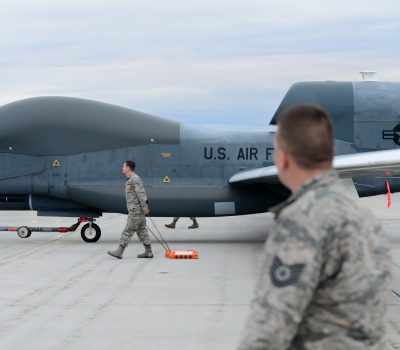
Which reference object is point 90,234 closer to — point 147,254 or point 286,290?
point 147,254

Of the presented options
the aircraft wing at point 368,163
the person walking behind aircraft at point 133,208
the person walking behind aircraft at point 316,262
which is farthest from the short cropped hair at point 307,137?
the person walking behind aircraft at point 133,208

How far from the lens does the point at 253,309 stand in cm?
297

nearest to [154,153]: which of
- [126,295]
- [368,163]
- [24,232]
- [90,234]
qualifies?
[90,234]

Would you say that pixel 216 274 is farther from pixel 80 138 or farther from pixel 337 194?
pixel 337 194

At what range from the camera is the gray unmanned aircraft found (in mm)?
19359

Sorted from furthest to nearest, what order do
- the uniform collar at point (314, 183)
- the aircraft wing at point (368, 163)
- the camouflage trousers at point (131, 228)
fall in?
the camouflage trousers at point (131, 228)
the aircraft wing at point (368, 163)
the uniform collar at point (314, 183)

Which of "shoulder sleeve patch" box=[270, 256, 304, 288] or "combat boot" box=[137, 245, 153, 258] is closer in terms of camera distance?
"shoulder sleeve patch" box=[270, 256, 304, 288]

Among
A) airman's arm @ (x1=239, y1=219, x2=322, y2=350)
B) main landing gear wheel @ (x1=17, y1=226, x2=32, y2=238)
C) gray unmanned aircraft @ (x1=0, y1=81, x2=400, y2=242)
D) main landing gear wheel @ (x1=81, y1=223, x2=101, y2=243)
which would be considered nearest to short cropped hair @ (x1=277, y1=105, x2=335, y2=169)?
airman's arm @ (x1=239, y1=219, x2=322, y2=350)

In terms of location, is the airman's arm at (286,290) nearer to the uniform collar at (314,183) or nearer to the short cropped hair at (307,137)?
the uniform collar at (314,183)

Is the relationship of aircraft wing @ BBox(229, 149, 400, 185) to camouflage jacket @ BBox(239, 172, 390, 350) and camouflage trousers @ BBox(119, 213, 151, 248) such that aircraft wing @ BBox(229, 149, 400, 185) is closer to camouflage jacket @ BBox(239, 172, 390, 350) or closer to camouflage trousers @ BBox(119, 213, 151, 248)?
camouflage trousers @ BBox(119, 213, 151, 248)

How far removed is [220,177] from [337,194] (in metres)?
16.6

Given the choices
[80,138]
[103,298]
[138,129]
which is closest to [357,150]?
[138,129]

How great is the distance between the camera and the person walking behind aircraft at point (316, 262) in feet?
9.54

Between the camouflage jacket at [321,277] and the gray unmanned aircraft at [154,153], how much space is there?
1607cm
